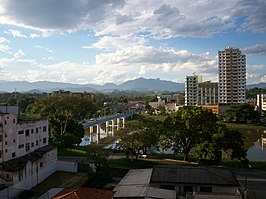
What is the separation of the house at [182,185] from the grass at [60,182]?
162 inches

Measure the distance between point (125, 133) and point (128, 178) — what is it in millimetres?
6153

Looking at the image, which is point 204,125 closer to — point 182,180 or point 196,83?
point 182,180

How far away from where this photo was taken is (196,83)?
8162 centimetres

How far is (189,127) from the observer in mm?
24484

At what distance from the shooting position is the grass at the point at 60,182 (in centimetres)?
1894

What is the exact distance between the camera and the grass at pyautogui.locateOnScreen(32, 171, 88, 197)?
1894 cm

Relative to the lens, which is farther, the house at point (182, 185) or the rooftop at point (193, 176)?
the rooftop at point (193, 176)

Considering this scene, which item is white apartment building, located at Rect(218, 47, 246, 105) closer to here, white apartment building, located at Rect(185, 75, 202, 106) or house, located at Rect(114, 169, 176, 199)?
white apartment building, located at Rect(185, 75, 202, 106)

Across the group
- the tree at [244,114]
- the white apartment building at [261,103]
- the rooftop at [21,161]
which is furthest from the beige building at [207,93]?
the rooftop at [21,161]

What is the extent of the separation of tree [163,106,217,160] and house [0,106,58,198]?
999cm

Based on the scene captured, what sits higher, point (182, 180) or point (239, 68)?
point (239, 68)

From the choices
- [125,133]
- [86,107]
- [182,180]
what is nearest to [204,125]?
[125,133]

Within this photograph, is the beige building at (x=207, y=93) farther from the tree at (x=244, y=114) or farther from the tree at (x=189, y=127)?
the tree at (x=189, y=127)

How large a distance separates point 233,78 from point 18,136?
64907 mm
